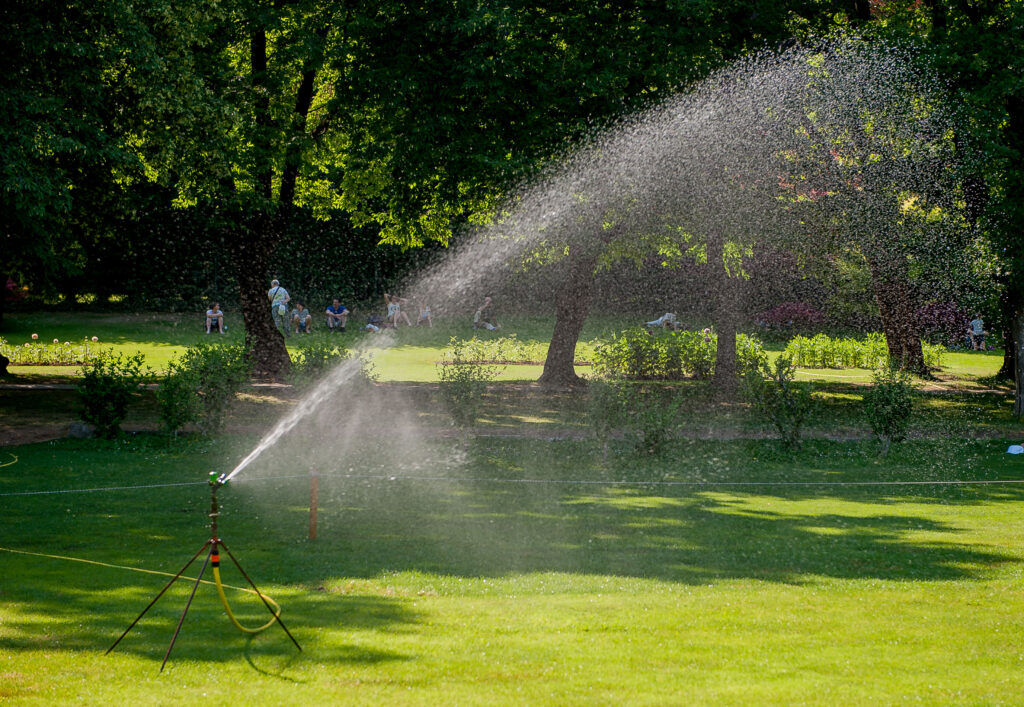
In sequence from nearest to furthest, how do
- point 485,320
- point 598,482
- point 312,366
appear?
point 598,482, point 312,366, point 485,320

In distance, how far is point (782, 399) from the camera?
15266 mm

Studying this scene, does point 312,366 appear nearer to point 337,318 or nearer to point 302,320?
point 302,320

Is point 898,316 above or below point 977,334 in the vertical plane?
below

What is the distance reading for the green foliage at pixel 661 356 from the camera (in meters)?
23.3

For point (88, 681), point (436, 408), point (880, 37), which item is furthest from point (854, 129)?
point (88, 681)

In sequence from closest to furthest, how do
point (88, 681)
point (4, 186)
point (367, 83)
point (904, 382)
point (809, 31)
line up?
point (88, 681), point (4, 186), point (904, 382), point (367, 83), point (809, 31)

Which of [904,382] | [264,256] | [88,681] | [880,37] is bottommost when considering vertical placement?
[88,681]

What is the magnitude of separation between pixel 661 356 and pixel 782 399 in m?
8.50

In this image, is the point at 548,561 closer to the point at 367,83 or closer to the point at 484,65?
the point at 484,65

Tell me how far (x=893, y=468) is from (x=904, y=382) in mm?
1892

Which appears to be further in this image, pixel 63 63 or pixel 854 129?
pixel 854 129

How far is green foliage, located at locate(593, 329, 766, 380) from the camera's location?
76.4 feet

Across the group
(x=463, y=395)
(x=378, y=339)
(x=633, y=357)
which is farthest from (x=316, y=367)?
(x=378, y=339)

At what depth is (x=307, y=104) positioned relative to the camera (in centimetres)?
2203
